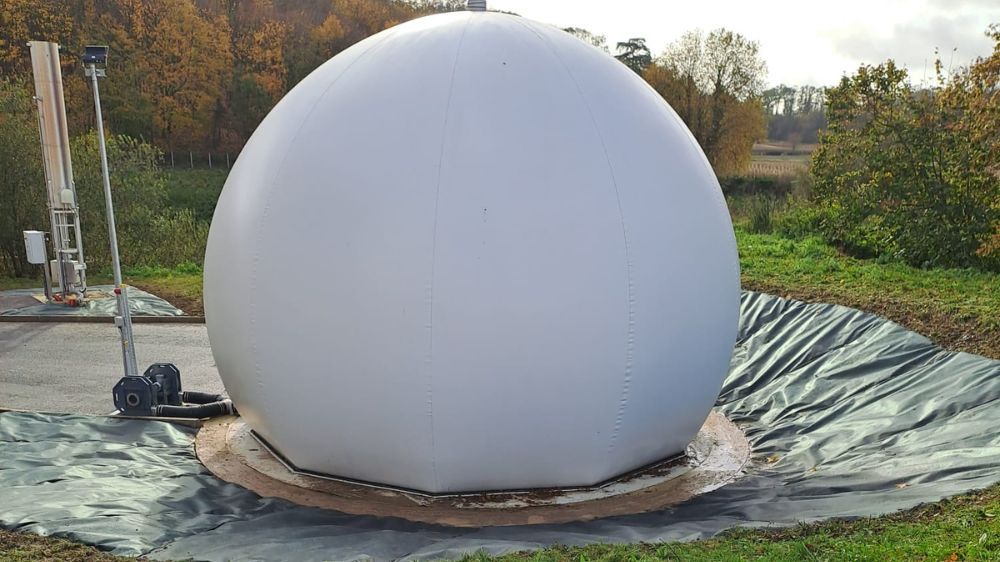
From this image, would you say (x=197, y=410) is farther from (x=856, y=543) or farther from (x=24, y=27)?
(x=24, y=27)

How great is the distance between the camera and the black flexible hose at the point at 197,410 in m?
8.16

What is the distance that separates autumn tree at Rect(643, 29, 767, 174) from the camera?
36.7 meters

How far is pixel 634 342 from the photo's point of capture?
6.02m

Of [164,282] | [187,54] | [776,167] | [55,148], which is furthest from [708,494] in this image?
[776,167]

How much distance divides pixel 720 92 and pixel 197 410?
33801 mm

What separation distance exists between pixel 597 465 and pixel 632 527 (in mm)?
860

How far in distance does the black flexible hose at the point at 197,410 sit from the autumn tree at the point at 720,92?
106ft

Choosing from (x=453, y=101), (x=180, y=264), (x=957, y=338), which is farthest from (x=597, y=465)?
(x=180, y=264)

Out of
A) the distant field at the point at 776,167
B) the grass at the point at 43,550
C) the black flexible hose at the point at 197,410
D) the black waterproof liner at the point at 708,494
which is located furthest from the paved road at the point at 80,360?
the distant field at the point at 776,167

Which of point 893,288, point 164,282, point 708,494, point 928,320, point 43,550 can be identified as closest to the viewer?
point 43,550

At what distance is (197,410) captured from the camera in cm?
823

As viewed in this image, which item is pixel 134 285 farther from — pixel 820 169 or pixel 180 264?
pixel 820 169

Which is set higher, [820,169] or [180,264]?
[820,169]

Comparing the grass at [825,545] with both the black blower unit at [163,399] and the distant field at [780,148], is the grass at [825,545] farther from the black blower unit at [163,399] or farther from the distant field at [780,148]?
the distant field at [780,148]
